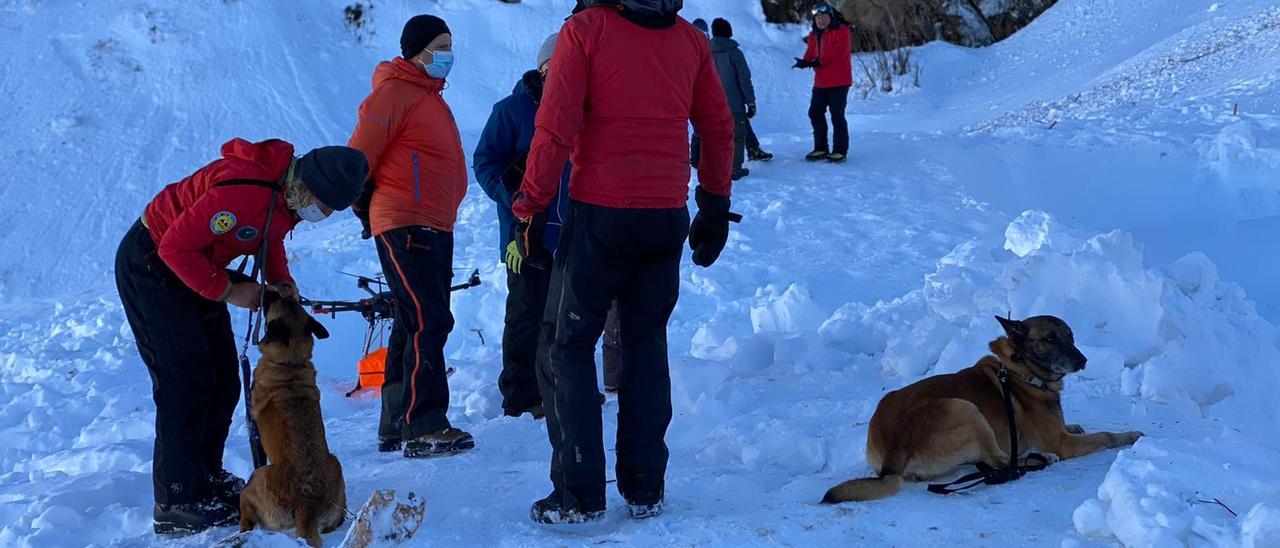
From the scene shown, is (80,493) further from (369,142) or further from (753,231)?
(753,231)

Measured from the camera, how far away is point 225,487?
450cm

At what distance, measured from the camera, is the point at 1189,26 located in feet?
59.6

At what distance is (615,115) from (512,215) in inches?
71.6

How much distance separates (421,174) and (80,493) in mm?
1986

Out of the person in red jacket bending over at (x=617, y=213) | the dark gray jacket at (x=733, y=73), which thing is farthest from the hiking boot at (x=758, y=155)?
the person in red jacket bending over at (x=617, y=213)

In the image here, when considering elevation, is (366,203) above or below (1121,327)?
above

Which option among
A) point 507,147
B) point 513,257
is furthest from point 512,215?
point 513,257

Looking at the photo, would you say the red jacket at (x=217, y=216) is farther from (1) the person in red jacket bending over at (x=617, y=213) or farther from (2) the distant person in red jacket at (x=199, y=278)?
(1) the person in red jacket bending over at (x=617, y=213)

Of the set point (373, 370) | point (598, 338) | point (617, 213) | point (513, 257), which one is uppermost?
point (617, 213)

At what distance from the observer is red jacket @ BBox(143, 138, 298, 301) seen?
13.2 ft

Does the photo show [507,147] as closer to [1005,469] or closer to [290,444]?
[290,444]

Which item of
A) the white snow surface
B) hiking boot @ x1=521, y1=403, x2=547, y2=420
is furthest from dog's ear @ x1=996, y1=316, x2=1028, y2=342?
hiking boot @ x1=521, y1=403, x2=547, y2=420

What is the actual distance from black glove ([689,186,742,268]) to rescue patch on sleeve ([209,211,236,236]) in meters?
1.71

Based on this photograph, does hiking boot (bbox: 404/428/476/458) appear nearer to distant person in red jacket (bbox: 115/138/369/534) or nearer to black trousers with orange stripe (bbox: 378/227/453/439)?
black trousers with orange stripe (bbox: 378/227/453/439)
